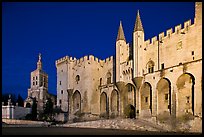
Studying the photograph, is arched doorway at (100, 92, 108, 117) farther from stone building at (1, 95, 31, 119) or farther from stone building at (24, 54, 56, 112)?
stone building at (24, 54, 56, 112)

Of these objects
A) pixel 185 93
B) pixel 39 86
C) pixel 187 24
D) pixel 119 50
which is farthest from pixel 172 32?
pixel 39 86

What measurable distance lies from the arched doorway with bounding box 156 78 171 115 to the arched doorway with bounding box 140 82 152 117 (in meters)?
1.62

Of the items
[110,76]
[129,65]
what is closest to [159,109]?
[129,65]

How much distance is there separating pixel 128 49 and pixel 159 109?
34.9 feet

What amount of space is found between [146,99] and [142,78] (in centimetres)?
243

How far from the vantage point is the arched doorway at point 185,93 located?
27.4 metres

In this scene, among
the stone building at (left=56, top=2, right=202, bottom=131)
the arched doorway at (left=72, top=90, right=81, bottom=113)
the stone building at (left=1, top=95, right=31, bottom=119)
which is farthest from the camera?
the stone building at (left=1, top=95, right=31, bottom=119)

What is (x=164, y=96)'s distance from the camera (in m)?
30.8

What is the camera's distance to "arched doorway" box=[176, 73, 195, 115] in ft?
89.8

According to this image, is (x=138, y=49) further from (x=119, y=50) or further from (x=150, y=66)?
(x=119, y=50)

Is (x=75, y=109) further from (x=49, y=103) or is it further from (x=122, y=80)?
(x=122, y=80)

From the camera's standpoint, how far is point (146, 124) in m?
30.1

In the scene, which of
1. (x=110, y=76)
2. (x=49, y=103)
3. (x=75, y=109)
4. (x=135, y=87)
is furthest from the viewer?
(x=49, y=103)

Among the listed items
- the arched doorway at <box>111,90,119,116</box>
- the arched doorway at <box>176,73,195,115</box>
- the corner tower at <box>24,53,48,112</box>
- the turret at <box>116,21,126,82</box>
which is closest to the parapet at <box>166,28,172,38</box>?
the arched doorway at <box>176,73,195,115</box>
